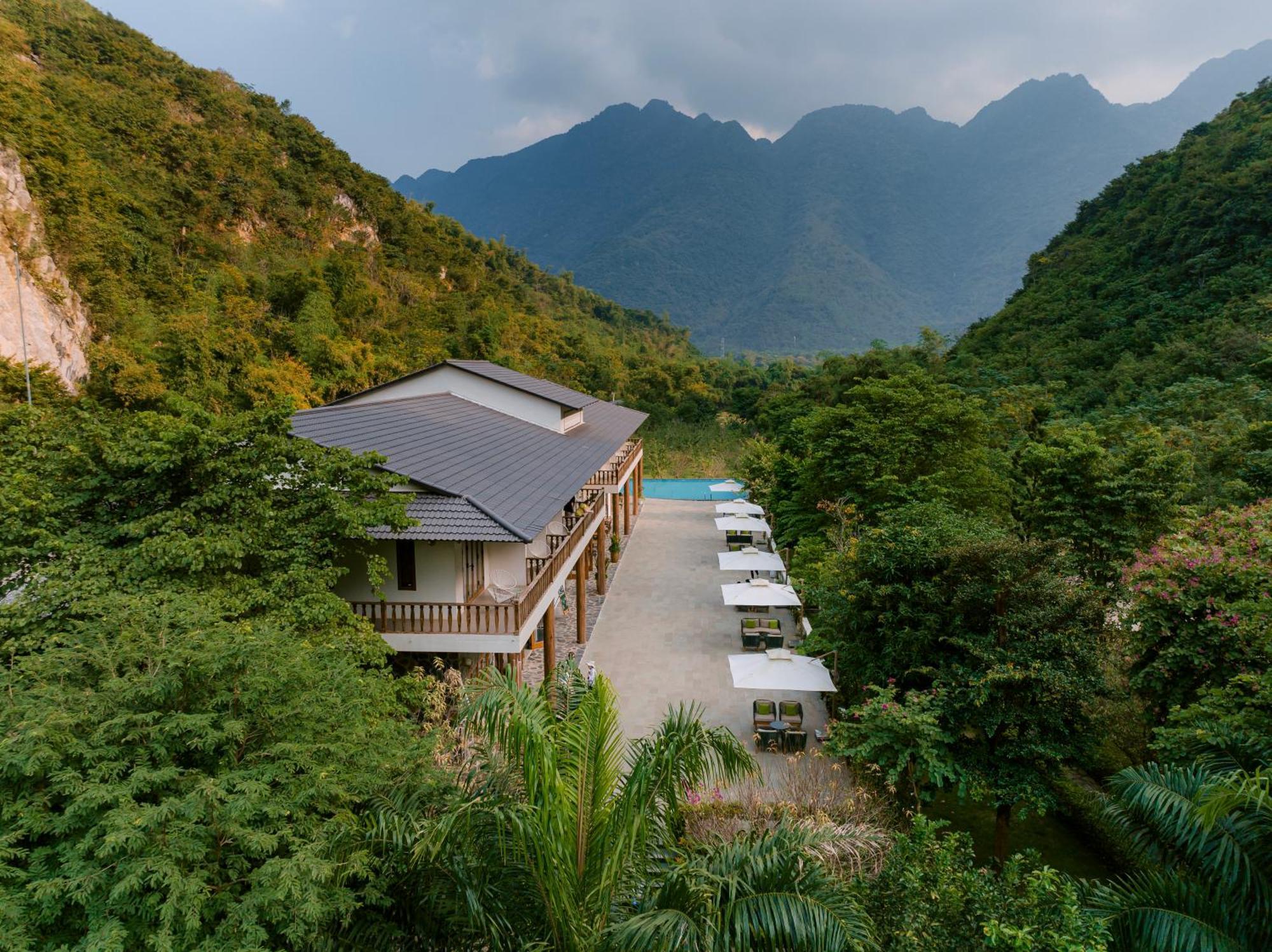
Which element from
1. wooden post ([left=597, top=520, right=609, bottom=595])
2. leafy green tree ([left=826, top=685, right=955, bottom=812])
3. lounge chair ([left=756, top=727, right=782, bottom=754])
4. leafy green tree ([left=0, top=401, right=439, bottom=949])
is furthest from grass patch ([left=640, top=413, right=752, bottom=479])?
leafy green tree ([left=0, top=401, right=439, bottom=949])

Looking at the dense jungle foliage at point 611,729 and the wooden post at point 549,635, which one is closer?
the dense jungle foliage at point 611,729

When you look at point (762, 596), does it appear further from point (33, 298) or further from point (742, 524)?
point (33, 298)

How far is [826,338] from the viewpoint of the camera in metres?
139

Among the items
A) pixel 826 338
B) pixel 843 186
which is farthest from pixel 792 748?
pixel 843 186

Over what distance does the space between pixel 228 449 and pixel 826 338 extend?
140672 mm

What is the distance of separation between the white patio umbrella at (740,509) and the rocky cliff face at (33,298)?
80.3ft

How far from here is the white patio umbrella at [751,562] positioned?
1930 centimetres

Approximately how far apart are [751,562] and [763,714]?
7503 mm

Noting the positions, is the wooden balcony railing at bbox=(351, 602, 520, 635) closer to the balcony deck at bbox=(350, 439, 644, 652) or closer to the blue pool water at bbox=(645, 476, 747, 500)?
the balcony deck at bbox=(350, 439, 644, 652)

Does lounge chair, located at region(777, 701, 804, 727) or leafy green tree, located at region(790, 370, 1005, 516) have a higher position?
leafy green tree, located at region(790, 370, 1005, 516)

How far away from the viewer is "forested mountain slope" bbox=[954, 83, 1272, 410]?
3191 centimetres

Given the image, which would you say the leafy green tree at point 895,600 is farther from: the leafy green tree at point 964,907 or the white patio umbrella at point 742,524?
the white patio umbrella at point 742,524

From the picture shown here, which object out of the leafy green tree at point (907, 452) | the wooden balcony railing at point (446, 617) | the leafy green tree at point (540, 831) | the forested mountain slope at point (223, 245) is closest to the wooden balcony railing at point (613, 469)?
the leafy green tree at point (907, 452)

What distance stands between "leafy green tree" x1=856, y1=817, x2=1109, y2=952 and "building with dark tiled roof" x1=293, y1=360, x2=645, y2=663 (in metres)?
6.22
